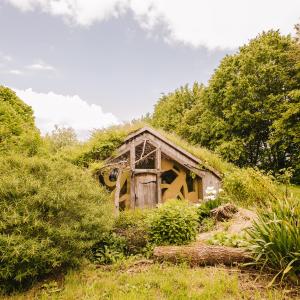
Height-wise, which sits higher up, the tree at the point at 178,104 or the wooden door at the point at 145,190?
the tree at the point at 178,104

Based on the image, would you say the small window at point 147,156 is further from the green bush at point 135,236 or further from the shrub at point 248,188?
the green bush at point 135,236

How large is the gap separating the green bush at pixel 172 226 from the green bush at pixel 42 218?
1.41 metres

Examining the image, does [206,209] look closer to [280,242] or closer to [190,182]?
[190,182]

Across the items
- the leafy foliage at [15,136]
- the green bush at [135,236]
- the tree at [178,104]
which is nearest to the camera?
the green bush at [135,236]

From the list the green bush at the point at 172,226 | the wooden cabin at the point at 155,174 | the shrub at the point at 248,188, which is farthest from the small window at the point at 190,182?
the green bush at the point at 172,226

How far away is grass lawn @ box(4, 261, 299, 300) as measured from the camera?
209 inches

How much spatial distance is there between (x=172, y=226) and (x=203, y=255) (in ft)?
5.09

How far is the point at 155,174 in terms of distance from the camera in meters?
16.8

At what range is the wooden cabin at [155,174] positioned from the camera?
16.2m

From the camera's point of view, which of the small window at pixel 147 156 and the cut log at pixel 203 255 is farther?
the small window at pixel 147 156

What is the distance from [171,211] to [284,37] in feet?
71.2

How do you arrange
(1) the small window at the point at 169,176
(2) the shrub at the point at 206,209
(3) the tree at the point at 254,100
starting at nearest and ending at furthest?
(2) the shrub at the point at 206,209 → (1) the small window at the point at 169,176 → (3) the tree at the point at 254,100

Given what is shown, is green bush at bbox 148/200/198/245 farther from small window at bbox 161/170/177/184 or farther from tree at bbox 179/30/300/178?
tree at bbox 179/30/300/178

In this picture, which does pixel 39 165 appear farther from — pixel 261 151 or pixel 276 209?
pixel 261 151
